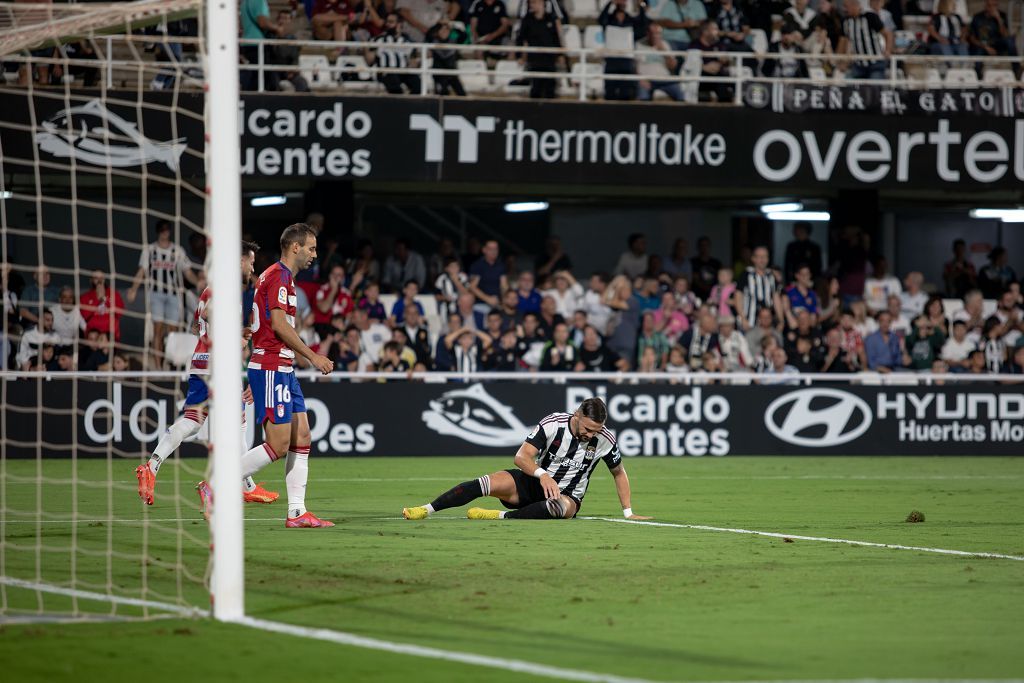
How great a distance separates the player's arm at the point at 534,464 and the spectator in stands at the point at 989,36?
14822 millimetres

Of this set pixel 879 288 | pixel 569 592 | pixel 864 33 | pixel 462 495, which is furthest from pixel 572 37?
pixel 569 592

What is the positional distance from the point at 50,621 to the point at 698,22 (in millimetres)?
17150

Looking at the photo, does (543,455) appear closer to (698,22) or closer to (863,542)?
(863,542)

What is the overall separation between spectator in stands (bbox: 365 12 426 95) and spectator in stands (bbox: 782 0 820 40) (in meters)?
6.18

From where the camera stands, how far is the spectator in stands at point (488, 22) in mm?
20734

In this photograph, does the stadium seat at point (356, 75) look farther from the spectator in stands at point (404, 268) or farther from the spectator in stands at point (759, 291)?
the spectator in stands at point (759, 291)

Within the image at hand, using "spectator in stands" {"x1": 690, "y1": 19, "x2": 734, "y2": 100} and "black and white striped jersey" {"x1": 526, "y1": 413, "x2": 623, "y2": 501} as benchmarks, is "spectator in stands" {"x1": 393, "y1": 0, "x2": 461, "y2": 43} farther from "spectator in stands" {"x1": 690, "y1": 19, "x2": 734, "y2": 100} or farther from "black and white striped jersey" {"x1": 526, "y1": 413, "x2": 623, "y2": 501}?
"black and white striped jersey" {"x1": 526, "y1": 413, "x2": 623, "y2": 501}

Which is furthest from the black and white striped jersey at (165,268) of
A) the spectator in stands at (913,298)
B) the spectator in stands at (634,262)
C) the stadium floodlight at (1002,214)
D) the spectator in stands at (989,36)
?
the stadium floodlight at (1002,214)

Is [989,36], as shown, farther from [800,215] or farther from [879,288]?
[800,215]

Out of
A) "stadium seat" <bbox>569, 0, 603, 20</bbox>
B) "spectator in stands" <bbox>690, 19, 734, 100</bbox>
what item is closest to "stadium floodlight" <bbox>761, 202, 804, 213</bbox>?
"spectator in stands" <bbox>690, 19, 734, 100</bbox>

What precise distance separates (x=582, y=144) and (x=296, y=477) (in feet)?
36.7

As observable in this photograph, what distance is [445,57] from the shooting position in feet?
65.6

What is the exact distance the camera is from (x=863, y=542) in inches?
381

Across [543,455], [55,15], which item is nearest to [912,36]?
[543,455]
